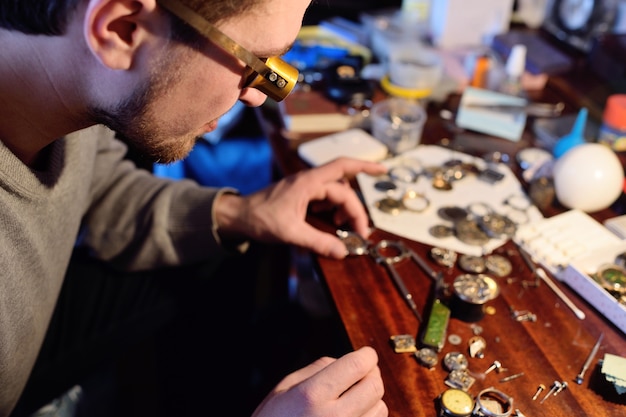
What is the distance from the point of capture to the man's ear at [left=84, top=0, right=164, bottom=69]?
0.65m

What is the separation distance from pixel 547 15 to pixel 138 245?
1391mm


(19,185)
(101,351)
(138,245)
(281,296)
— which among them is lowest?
(281,296)

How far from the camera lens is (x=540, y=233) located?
40.8 inches

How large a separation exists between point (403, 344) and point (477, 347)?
4.2 inches

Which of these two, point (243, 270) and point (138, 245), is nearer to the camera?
point (138, 245)

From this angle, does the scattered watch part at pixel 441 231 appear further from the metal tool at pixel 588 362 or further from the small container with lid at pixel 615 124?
the small container with lid at pixel 615 124

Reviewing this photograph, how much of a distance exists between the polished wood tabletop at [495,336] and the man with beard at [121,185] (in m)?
0.05

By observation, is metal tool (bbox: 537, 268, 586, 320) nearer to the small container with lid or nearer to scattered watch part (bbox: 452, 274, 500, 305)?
scattered watch part (bbox: 452, 274, 500, 305)

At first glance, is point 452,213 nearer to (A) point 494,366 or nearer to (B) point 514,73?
(A) point 494,366

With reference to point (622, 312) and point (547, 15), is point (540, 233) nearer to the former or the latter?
point (622, 312)

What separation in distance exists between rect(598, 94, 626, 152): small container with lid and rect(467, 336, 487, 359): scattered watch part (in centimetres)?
64

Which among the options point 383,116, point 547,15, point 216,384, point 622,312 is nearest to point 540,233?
point 622,312

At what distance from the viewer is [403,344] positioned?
0.83 metres

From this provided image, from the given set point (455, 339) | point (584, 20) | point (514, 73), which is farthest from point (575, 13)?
point (455, 339)
